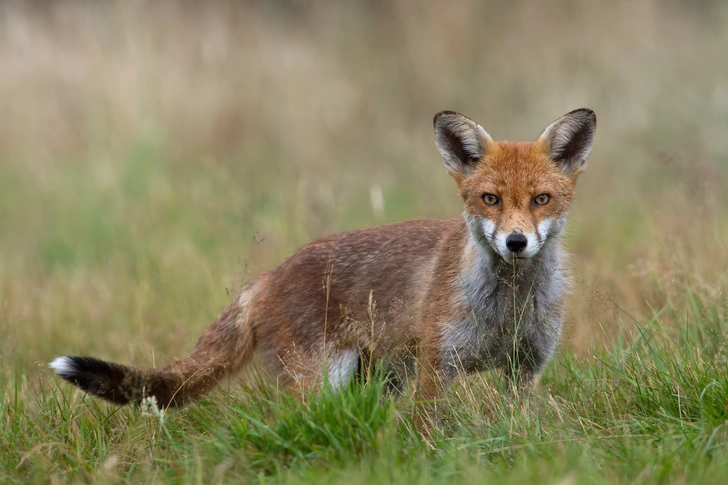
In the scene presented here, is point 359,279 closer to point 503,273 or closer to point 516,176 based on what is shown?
point 503,273

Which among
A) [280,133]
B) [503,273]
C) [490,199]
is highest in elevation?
[490,199]

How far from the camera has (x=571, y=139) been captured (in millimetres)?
5328

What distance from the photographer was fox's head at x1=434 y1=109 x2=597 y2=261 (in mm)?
4785

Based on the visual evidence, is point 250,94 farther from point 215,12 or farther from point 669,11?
point 669,11

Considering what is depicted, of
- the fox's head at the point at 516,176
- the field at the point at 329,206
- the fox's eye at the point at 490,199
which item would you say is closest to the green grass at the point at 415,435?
the field at the point at 329,206

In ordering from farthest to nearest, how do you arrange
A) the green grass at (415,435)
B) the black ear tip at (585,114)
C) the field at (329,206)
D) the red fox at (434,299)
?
the black ear tip at (585,114)
the red fox at (434,299)
the field at (329,206)
the green grass at (415,435)

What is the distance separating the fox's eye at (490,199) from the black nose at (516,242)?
0.39 metres

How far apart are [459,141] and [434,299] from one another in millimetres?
991

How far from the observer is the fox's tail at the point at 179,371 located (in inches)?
187

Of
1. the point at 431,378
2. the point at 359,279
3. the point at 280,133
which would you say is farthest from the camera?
the point at 280,133

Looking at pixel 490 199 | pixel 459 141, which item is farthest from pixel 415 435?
pixel 459 141

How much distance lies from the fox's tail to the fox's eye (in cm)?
177

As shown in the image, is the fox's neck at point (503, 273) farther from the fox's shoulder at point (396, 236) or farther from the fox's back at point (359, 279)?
the fox's shoulder at point (396, 236)

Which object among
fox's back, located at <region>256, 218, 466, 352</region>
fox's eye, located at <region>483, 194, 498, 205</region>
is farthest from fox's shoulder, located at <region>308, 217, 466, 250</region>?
fox's eye, located at <region>483, 194, 498, 205</region>
